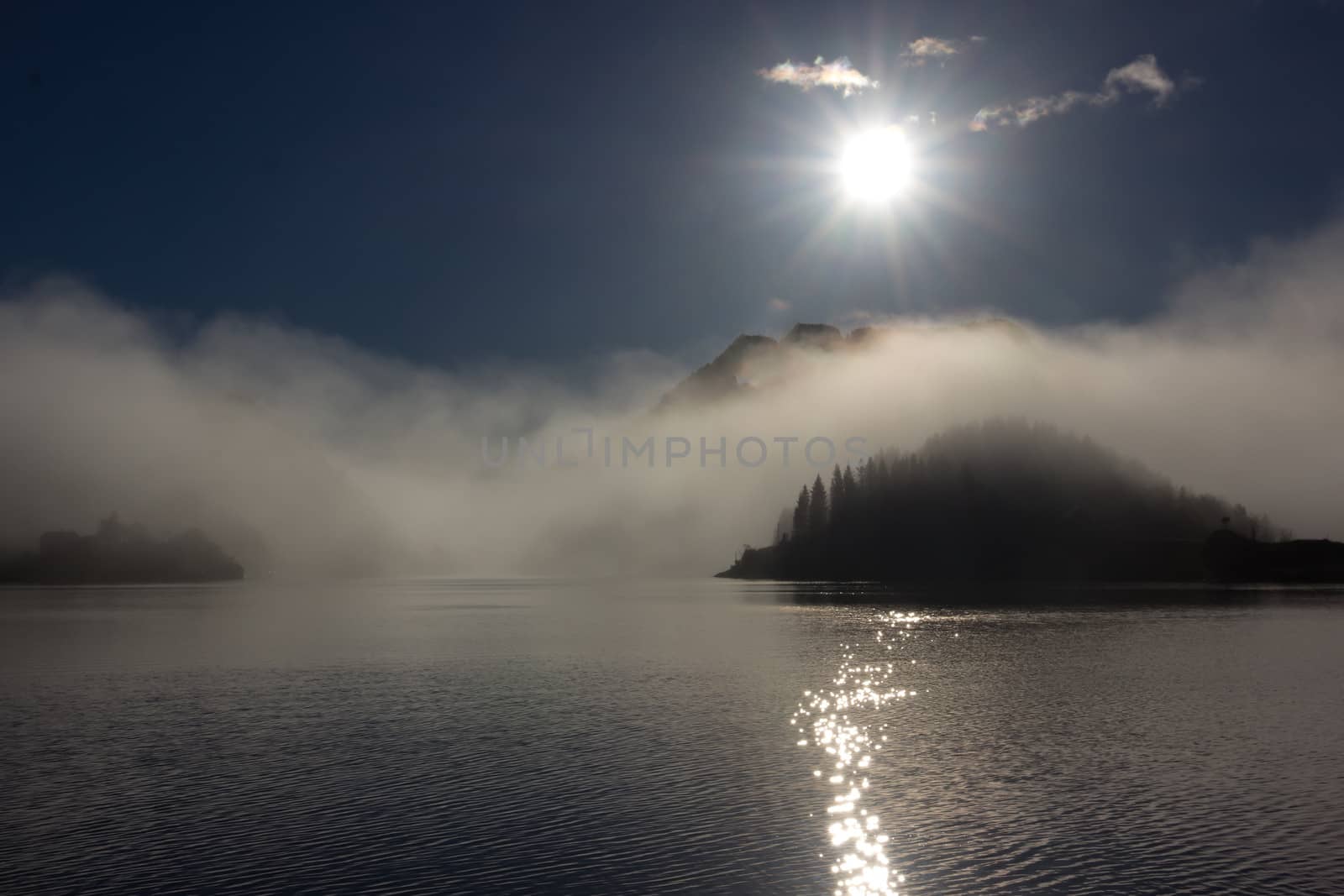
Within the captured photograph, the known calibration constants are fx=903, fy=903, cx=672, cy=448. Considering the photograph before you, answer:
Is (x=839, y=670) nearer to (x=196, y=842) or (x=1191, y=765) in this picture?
(x=1191, y=765)

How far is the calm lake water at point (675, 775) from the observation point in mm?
31750

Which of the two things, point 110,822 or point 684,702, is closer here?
point 110,822

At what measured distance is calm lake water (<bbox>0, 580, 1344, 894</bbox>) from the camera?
31.8m

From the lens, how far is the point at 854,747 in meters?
52.7

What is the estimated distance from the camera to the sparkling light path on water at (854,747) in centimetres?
3180

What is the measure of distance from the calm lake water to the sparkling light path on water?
0.78 ft

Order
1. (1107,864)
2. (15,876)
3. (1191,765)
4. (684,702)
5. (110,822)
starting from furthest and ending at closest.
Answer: (684,702) < (1191,765) < (110,822) < (1107,864) < (15,876)

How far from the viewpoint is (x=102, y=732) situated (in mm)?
56375

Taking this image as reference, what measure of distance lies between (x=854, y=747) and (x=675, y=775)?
12844mm

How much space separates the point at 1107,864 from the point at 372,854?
2672 cm

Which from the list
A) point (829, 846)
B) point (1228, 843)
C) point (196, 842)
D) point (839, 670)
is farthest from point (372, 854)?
point (839, 670)

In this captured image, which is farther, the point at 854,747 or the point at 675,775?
the point at 854,747

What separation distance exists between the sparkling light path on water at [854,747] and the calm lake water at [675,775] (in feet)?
0.78

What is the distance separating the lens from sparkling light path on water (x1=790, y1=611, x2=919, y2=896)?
3180 cm
